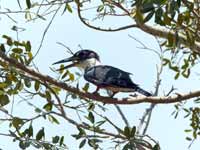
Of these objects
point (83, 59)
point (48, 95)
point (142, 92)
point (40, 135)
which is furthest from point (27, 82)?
point (83, 59)

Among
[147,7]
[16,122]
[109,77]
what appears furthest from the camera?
[109,77]

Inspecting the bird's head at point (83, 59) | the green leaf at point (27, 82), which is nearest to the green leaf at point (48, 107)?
the green leaf at point (27, 82)

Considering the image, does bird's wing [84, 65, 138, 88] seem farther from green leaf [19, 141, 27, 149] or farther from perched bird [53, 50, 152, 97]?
green leaf [19, 141, 27, 149]

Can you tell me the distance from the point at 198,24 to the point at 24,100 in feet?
4.58

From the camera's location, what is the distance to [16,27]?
4504mm

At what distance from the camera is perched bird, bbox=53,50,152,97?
5.10m

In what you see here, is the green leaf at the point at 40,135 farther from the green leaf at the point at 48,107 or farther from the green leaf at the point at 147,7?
the green leaf at the point at 147,7

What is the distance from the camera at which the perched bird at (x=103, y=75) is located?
5.10 metres

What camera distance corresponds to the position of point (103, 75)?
543cm

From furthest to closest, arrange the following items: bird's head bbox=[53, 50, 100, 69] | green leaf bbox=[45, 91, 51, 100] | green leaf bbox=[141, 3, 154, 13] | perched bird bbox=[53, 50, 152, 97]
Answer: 1. bird's head bbox=[53, 50, 100, 69]
2. perched bird bbox=[53, 50, 152, 97]
3. green leaf bbox=[45, 91, 51, 100]
4. green leaf bbox=[141, 3, 154, 13]

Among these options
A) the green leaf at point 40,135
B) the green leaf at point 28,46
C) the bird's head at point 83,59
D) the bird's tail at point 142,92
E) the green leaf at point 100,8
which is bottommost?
the green leaf at point 40,135

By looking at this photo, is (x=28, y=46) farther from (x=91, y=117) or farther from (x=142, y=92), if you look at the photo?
(x=142, y=92)

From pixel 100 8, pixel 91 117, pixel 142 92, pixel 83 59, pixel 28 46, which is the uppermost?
pixel 100 8

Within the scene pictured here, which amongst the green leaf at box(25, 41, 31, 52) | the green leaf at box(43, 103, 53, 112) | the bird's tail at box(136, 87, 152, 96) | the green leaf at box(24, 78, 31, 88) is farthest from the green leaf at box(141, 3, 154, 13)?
the green leaf at box(43, 103, 53, 112)
